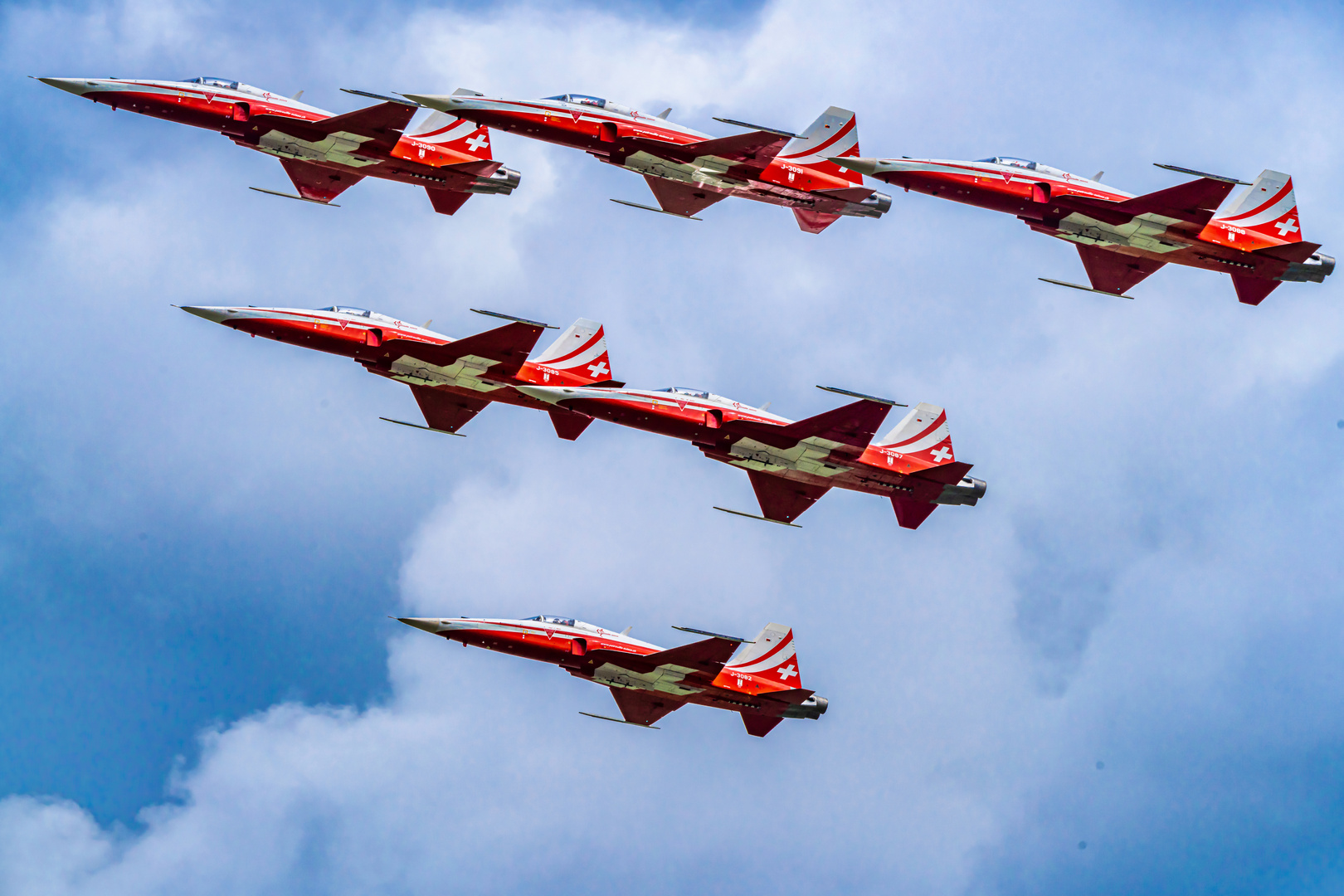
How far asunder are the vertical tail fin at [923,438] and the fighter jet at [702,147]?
8.42 meters

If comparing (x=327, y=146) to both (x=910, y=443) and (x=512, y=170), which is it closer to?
(x=512, y=170)

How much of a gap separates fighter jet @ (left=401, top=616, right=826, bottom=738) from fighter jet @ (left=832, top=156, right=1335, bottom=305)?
770 inches

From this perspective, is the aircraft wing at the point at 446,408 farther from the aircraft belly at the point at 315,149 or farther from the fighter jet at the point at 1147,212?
the fighter jet at the point at 1147,212

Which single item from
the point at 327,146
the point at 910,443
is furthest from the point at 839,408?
the point at 327,146

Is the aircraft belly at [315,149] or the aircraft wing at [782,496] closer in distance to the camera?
the aircraft belly at [315,149]

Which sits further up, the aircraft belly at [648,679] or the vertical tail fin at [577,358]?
the vertical tail fin at [577,358]

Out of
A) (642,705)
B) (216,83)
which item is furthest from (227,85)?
(642,705)

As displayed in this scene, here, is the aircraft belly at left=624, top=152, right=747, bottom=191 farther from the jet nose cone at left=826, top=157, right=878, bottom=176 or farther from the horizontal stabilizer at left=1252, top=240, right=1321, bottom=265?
the horizontal stabilizer at left=1252, top=240, right=1321, bottom=265

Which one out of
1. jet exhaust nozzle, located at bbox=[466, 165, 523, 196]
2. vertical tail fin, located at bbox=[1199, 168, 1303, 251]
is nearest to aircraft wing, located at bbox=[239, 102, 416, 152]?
jet exhaust nozzle, located at bbox=[466, 165, 523, 196]

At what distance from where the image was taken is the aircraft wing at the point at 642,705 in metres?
82.2

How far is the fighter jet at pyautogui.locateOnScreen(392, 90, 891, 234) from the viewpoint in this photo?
75625 millimetres

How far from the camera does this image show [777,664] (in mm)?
81625

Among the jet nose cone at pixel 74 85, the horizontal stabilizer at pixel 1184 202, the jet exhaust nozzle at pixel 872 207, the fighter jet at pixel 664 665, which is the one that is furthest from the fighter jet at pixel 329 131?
the horizontal stabilizer at pixel 1184 202

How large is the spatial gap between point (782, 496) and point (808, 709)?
29.1 feet
